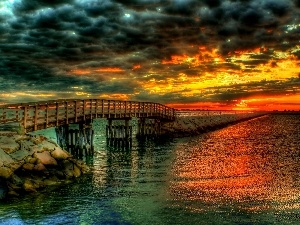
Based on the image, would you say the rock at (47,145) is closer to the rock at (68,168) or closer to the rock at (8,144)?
the rock at (68,168)

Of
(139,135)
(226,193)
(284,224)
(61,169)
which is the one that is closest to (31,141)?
(61,169)

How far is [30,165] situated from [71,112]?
36.5ft

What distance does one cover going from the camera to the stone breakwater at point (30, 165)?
644 inches

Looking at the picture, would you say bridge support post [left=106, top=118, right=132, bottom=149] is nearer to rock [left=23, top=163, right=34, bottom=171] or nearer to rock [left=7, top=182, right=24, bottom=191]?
rock [left=23, top=163, right=34, bottom=171]

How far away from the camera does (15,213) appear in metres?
13.5

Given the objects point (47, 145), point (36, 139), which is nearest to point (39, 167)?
point (47, 145)

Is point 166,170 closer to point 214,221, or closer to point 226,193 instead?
Answer: point 226,193

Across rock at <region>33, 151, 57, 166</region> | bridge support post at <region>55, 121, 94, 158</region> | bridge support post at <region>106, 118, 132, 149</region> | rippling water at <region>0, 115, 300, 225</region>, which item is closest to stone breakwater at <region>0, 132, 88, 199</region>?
rock at <region>33, 151, 57, 166</region>

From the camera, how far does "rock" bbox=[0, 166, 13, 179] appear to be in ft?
52.5

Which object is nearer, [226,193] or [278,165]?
[226,193]

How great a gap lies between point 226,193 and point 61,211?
284 inches

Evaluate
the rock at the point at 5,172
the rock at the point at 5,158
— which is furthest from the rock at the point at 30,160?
the rock at the point at 5,172

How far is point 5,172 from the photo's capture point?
16078mm

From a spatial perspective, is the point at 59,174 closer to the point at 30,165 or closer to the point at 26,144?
the point at 30,165
